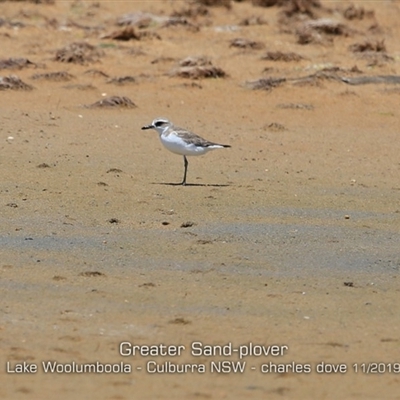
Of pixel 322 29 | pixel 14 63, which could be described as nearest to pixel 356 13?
pixel 322 29

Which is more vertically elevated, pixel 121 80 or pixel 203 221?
pixel 203 221

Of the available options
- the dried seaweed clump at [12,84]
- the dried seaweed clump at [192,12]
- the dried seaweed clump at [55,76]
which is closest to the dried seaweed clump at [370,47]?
the dried seaweed clump at [192,12]

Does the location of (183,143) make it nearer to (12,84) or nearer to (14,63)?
(12,84)

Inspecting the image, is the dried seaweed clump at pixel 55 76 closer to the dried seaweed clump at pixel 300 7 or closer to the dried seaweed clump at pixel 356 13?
the dried seaweed clump at pixel 300 7

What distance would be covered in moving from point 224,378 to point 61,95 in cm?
1151

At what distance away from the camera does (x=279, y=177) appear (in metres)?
13.5

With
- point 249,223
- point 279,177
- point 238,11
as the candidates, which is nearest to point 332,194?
point 279,177

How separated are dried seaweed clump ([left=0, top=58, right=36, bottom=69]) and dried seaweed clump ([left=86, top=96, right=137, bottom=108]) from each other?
2722 mm

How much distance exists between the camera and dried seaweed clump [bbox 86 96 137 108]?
682 inches

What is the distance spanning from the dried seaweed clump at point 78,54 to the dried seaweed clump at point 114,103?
297cm

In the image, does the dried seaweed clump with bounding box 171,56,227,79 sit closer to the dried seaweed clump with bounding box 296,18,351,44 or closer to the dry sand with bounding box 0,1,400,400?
the dry sand with bounding box 0,1,400,400

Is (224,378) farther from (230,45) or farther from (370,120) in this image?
(230,45)

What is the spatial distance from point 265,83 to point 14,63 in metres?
4.28

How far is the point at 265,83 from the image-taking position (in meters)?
19.0
